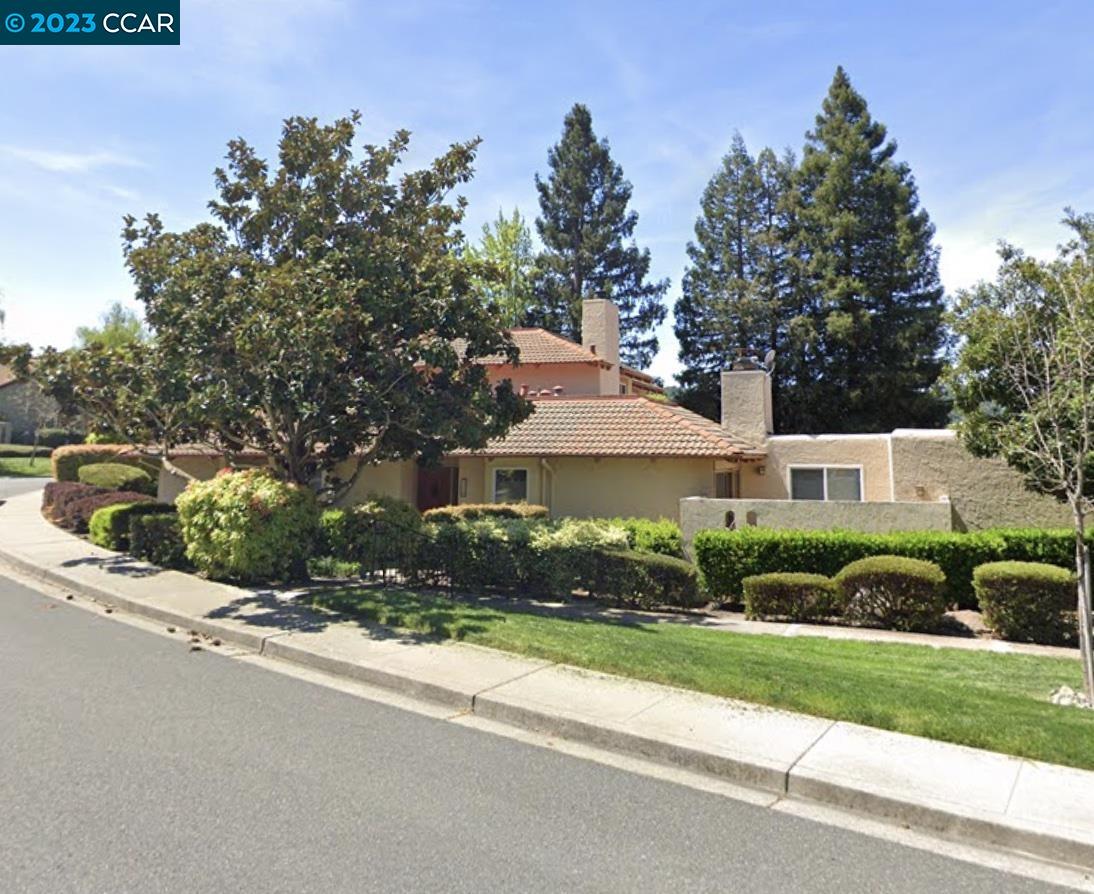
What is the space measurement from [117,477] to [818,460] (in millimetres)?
22179

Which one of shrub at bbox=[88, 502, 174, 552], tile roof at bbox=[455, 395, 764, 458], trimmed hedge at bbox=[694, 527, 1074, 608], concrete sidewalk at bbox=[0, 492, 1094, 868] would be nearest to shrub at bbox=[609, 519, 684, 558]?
trimmed hedge at bbox=[694, 527, 1074, 608]

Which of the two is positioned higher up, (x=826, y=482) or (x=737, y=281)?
(x=737, y=281)

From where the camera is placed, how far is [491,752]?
5.25 meters

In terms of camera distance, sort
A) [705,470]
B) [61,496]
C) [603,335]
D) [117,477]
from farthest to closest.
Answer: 1. [603,335]
2. [117,477]
3. [61,496]
4. [705,470]

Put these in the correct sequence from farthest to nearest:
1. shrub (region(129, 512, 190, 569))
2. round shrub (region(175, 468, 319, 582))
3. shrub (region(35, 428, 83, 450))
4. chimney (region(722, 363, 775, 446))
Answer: shrub (region(35, 428, 83, 450)) → chimney (region(722, 363, 775, 446)) → shrub (region(129, 512, 190, 569)) → round shrub (region(175, 468, 319, 582))

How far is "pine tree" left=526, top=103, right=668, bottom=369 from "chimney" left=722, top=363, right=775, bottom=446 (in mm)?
23532

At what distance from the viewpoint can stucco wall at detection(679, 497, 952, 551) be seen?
41.3 ft

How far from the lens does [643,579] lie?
37.3 feet

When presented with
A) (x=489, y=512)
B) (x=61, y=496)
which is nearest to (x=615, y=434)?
(x=489, y=512)

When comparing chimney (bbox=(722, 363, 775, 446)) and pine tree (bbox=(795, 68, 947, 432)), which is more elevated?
pine tree (bbox=(795, 68, 947, 432))

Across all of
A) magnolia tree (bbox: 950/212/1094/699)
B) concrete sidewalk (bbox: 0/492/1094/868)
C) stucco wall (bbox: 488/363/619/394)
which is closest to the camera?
concrete sidewalk (bbox: 0/492/1094/868)

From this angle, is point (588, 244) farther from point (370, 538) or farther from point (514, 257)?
point (370, 538)

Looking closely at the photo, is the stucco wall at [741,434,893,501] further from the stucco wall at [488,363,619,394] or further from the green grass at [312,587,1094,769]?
the green grass at [312,587,1094,769]

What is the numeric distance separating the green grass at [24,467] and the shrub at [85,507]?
24.3 metres
